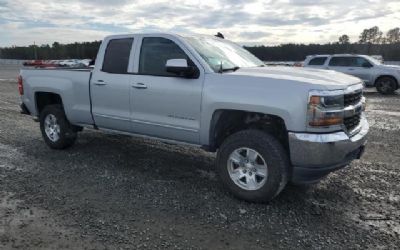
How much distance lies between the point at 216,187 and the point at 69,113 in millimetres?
3022

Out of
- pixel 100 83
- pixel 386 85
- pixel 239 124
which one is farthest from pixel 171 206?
pixel 386 85

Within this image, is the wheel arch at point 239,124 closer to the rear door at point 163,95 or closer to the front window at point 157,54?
the rear door at point 163,95

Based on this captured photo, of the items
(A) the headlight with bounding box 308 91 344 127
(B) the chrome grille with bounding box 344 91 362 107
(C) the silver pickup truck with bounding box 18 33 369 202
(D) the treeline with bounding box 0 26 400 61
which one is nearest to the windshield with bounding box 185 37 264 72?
(C) the silver pickup truck with bounding box 18 33 369 202

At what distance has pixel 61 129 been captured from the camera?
7070mm

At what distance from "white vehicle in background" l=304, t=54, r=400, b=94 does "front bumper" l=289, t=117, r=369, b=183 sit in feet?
50.5

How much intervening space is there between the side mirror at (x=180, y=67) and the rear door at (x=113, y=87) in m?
1.05

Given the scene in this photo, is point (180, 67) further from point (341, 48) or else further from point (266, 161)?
point (341, 48)

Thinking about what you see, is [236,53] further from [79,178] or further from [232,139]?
[79,178]

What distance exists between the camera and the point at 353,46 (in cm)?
3866

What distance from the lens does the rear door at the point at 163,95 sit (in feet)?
16.9

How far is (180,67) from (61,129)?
10.3 feet

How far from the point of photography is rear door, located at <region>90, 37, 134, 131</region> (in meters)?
5.93

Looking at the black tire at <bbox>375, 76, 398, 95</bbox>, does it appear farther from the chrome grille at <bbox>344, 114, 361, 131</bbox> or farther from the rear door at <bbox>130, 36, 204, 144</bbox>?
the rear door at <bbox>130, 36, 204, 144</bbox>

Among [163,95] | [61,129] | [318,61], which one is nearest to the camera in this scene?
[163,95]
